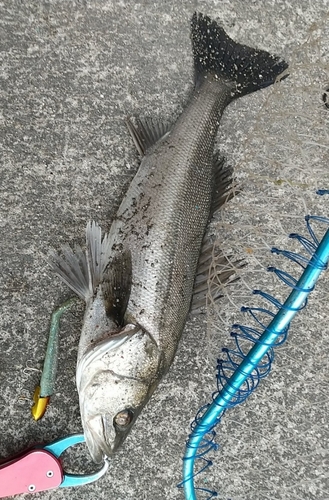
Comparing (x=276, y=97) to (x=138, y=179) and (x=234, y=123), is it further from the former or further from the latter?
(x=138, y=179)

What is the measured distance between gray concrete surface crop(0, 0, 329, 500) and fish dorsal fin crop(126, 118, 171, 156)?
0.20 feet

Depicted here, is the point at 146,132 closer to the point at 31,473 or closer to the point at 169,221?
the point at 169,221

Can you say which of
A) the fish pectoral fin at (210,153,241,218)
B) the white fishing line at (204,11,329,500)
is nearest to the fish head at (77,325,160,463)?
the white fishing line at (204,11,329,500)

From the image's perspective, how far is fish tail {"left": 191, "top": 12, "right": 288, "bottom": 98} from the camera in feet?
7.91

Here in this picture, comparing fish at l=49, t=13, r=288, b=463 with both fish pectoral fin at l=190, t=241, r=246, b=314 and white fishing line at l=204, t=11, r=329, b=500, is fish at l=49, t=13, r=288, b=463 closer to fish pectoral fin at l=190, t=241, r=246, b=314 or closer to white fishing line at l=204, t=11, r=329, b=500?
fish pectoral fin at l=190, t=241, r=246, b=314

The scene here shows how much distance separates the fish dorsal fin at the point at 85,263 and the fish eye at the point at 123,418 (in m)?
0.49

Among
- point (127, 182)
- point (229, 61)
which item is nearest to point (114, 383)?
point (127, 182)

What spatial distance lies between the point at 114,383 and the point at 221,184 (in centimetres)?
97

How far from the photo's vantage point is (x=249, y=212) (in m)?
2.53

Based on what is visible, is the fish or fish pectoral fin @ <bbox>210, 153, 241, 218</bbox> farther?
fish pectoral fin @ <bbox>210, 153, 241, 218</bbox>

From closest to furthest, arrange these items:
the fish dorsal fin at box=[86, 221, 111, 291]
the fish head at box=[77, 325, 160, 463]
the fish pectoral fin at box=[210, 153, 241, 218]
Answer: the fish head at box=[77, 325, 160, 463], the fish dorsal fin at box=[86, 221, 111, 291], the fish pectoral fin at box=[210, 153, 241, 218]

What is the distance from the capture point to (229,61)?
241 cm

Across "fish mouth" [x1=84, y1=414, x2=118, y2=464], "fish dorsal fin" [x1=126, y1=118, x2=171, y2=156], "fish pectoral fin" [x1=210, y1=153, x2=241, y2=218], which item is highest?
"fish dorsal fin" [x1=126, y1=118, x2=171, y2=156]

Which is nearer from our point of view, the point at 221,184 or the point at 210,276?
the point at 210,276
